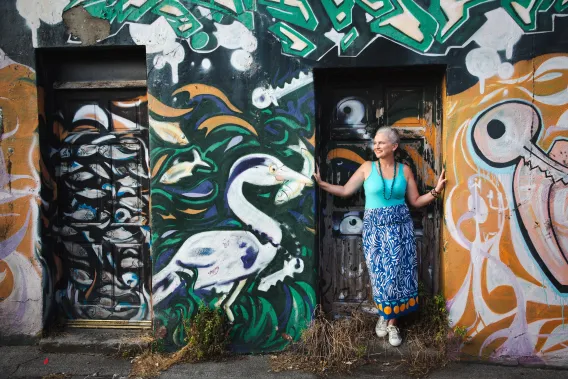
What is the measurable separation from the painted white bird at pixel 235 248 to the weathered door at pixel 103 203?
566 mm

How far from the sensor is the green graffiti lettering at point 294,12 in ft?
12.2

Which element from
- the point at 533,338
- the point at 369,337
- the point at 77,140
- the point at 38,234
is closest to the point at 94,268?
the point at 38,234

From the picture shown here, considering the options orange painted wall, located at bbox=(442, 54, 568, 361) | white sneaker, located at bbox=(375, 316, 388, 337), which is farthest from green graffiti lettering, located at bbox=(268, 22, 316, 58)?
white sneaker, located at bbox=(375, 316, 388, 337)

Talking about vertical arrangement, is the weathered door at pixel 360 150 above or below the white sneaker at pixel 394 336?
above

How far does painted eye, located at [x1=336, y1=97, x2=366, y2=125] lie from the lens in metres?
4.04

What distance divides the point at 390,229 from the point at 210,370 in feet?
6.54

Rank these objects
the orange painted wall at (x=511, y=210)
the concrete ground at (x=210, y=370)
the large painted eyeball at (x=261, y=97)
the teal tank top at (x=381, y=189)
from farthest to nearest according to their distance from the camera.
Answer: the large painted eyeball at (x=261, y=97)
the teal tank top at (x=381, y=189)
the orange painted wall at (x=511, y=210)
the concrete ground at (x=210, y=370)

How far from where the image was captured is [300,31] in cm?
376

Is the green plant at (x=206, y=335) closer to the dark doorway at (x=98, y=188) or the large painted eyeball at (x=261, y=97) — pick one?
the dark doorway at (x=98, y=188)

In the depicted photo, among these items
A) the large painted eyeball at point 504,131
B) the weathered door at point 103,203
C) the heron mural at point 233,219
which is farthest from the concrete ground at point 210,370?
the large painted eyeball at point 504,131

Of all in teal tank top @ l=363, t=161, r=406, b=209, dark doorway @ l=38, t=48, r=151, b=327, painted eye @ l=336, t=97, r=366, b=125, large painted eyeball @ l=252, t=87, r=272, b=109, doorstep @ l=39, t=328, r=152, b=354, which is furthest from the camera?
dark doorway @ l=38, t=48, r=151, b=327

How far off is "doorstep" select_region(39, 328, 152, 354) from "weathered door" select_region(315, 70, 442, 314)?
1.82 metres

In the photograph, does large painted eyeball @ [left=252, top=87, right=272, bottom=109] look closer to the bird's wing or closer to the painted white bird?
the painted white bird

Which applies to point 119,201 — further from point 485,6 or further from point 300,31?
point 485,6
